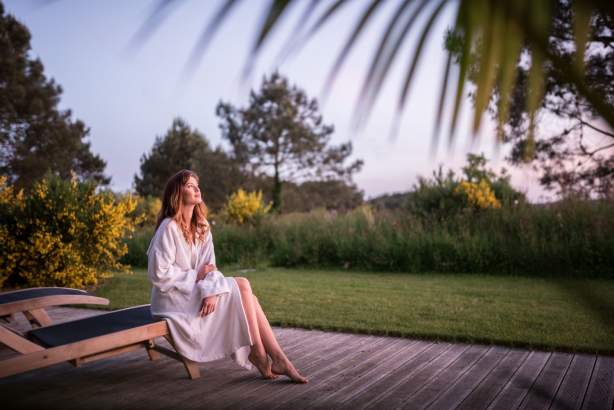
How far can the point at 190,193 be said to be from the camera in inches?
135

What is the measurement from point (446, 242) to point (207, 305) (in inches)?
255

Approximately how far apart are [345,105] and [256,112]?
29.2 meters

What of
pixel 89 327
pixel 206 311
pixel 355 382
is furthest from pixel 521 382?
pixel 89 327

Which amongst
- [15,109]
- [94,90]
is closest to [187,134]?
[15,109]

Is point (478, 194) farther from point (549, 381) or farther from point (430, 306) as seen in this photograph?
point (549, 381)

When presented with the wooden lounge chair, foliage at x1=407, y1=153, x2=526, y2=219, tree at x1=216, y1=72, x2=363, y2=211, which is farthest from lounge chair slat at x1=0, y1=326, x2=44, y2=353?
tree at x1=216, y1=72, x2=363, y2=211

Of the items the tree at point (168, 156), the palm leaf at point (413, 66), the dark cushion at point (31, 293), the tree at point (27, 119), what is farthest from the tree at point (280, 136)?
the palm leaf at point (413, 66)

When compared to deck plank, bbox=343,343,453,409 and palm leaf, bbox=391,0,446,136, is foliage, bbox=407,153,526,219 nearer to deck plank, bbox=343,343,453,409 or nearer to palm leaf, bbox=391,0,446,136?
deck plank, bbox=343,343,453,409

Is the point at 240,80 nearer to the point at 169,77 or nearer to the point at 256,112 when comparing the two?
the point at 169,77

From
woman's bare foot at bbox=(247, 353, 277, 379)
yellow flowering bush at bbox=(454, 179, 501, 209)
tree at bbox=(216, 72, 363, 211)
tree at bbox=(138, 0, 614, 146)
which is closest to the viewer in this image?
tree at bbox=(138, 0, 614, 146)

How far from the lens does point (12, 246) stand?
6418 millimetres

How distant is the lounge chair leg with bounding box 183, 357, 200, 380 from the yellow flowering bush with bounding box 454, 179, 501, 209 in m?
8.12

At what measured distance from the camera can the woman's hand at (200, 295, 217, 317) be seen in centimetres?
305

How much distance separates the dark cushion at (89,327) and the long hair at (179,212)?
24.0 inches
